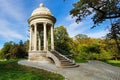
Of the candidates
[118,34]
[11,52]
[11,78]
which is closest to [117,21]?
[118,34]

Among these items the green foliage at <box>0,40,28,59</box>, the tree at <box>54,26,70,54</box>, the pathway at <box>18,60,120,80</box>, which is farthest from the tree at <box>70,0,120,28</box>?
the tree at <box>54,26,70,54</box>

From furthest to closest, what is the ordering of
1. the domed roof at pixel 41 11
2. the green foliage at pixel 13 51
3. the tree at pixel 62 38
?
the tree at pixel 62 38 → the green foliage at pixel 13 51 → the domed roof at pixel 41 11

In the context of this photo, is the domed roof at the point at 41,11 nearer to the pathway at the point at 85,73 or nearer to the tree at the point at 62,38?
the pathway at the point at 85,73

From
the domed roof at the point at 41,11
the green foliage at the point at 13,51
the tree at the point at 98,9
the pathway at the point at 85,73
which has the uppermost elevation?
the domed roof at the point at 41,11

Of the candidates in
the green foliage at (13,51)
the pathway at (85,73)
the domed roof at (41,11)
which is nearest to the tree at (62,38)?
the green foliage at (13,51)

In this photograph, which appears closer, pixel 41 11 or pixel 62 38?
pixel 41 11

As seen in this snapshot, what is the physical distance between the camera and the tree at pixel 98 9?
13.0 meters

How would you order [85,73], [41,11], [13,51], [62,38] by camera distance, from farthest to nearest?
[62,38] → [13,51] → [41,11] → [85,73]

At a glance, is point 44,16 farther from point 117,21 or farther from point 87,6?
point 117,21

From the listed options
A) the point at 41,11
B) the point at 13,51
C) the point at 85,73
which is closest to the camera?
the point at 85,73

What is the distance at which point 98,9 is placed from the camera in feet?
45.0

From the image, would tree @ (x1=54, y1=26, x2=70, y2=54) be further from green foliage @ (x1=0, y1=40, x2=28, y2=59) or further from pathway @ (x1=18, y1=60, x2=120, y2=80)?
pathway @ (x1=18, y1=60, x2=120, y2=80)

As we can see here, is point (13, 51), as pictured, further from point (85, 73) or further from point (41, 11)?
point (85, 73)

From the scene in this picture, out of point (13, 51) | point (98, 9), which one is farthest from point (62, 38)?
point (98, 9)
